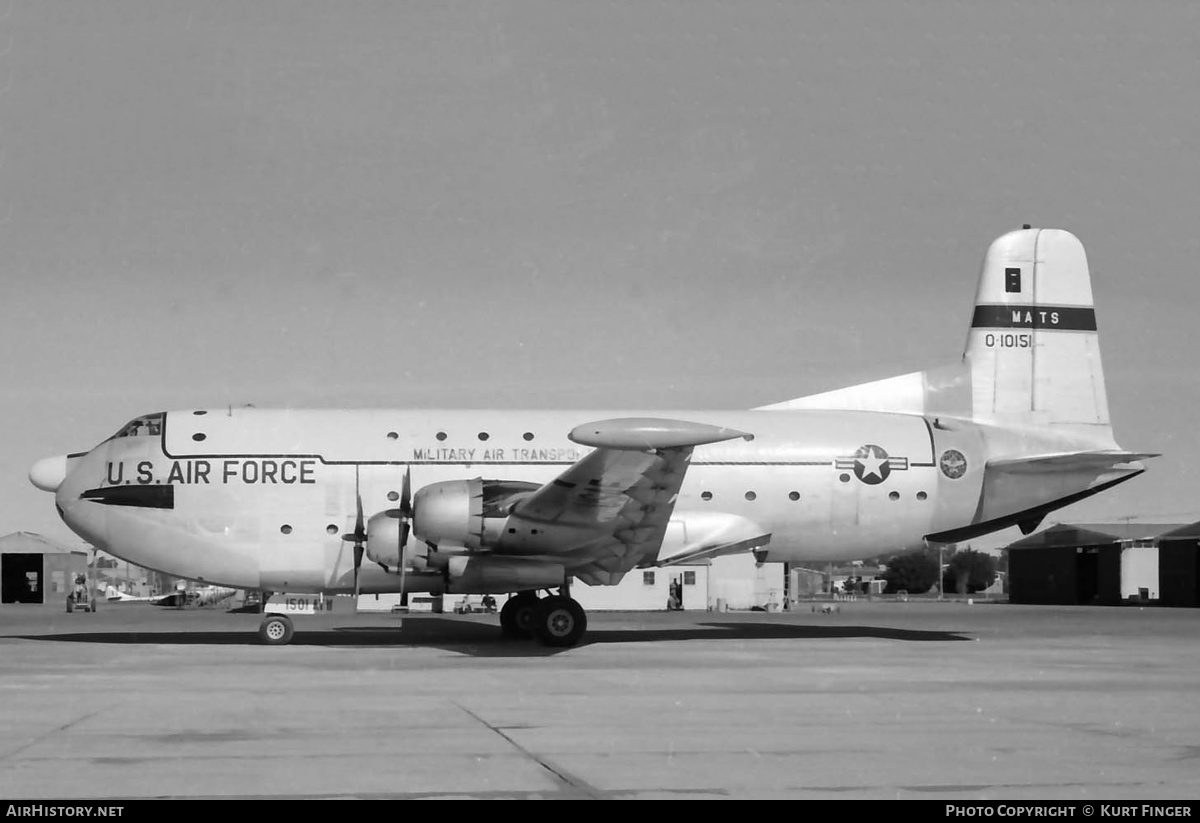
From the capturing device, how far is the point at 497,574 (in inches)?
939

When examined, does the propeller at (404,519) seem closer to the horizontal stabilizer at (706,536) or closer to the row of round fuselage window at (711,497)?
the row of round fuselage window at (711,497)

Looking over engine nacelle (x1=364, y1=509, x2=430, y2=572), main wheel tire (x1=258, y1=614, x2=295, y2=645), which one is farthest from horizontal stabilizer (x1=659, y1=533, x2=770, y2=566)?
main wheel tire (x1=258, y1=614, x2=295, y2=645)

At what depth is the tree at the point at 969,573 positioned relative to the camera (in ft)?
472

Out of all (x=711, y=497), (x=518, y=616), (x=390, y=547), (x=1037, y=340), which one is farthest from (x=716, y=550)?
(x=1037, y=340)

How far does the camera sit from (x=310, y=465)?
83.0ft

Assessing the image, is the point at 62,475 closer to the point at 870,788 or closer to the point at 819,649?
the point at 819,649

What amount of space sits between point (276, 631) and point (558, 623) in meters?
5.78

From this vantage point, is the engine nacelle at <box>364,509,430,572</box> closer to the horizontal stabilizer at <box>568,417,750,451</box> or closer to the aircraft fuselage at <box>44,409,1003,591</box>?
the aircraft fuselage at <box>44,409,1003,591</box>

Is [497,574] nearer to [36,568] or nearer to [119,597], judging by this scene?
[36,568]

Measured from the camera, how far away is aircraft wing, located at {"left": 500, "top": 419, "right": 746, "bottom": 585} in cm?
2195

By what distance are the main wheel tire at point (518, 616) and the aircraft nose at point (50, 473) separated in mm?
9150

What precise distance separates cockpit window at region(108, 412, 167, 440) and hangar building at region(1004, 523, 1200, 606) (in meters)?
49.9

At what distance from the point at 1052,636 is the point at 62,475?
21.4m
